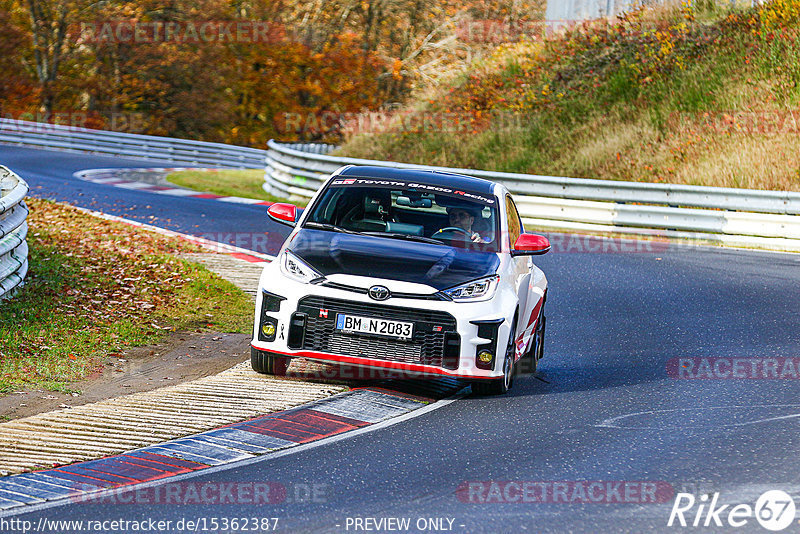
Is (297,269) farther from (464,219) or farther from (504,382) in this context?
(504,382)

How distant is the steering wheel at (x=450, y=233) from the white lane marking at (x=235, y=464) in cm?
137

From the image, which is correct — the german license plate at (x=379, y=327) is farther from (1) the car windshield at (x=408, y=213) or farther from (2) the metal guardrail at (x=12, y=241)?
(2) the metal guardrail at (x=12, y=241)

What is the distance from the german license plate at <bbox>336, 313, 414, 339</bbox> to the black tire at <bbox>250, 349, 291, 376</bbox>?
2.64 feet

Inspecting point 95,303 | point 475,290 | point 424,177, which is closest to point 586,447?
point 475,290

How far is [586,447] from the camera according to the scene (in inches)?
279

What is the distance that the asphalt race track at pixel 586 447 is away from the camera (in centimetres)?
561

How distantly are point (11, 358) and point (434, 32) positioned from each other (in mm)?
40310

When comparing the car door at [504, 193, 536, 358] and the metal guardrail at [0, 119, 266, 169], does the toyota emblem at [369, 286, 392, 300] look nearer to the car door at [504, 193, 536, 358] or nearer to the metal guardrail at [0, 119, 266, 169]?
the car door at [504, 193, 536, 358]

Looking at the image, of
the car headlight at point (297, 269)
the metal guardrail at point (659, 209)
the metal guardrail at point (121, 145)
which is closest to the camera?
the car headlight at point (297, 269)

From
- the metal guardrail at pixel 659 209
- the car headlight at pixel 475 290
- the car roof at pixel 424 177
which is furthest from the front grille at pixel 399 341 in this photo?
the metal guardrail at pixel 659 209

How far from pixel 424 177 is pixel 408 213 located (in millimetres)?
370

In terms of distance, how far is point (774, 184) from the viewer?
74.5 feet

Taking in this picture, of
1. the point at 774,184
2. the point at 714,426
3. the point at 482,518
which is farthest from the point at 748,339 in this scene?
the point at 774,184

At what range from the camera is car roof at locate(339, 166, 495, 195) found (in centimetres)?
966
